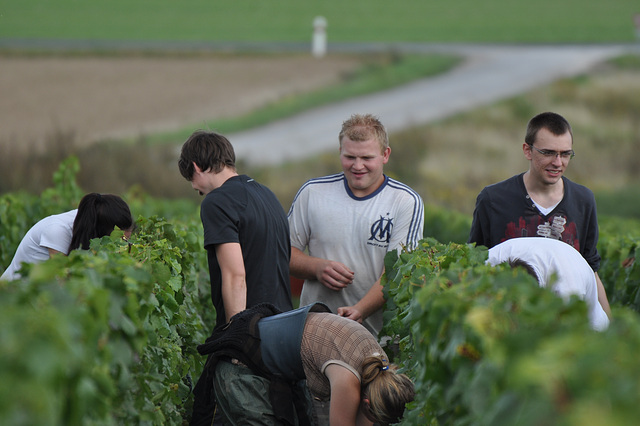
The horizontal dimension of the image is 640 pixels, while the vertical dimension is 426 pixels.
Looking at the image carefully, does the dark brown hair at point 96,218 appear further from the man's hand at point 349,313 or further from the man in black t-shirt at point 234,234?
the man's hand at point 349,313

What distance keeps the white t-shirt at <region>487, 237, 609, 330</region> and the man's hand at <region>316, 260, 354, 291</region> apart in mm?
1214

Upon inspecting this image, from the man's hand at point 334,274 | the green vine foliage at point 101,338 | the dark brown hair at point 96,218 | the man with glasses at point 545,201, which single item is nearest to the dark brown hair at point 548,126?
the man with glasses at point 545,201

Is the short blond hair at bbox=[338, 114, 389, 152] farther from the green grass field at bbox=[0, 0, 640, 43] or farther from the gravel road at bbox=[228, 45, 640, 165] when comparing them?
the green grass field at bbox=[0, 0, 640, 43]

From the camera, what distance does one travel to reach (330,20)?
155 feet

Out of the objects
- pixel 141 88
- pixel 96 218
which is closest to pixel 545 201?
pixel 96 218

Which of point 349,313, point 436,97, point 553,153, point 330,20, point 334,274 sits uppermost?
point 330,20

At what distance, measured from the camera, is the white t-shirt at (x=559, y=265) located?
4.39m

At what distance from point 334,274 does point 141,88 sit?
2635cm

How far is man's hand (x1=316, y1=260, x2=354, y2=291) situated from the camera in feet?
18.4

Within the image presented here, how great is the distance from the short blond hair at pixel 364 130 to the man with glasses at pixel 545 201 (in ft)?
2.34

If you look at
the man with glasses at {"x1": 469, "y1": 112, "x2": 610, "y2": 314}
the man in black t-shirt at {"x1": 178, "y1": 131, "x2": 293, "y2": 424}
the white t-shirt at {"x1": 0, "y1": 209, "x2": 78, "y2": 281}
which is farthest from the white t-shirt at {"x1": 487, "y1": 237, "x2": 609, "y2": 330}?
the white t-shirt at {"x1": 0, "y1": 209, "x2": 78, "y2": 281}

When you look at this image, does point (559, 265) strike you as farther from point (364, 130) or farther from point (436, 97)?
point (436, 97)

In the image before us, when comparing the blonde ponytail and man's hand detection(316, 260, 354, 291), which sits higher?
man's hand detection(316, 260, 354, 291)

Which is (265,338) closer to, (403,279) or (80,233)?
(403,279)
